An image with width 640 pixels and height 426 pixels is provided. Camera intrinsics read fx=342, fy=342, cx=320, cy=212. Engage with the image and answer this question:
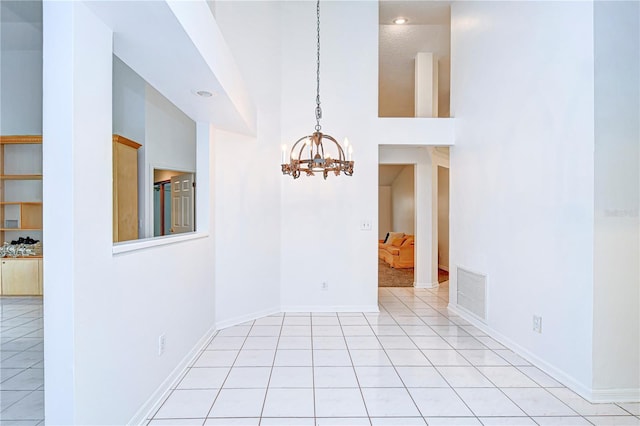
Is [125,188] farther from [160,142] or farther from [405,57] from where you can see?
[405,57]

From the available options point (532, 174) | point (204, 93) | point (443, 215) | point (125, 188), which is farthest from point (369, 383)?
point (443, 215)

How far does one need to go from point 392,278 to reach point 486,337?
3538 millimetres

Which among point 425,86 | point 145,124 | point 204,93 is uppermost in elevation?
point 425,86

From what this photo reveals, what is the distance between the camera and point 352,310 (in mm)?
4590

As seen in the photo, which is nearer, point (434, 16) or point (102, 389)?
point (102, 389)

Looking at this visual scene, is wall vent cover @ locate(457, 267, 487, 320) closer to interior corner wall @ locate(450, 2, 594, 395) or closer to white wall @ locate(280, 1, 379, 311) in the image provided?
interior corner wall @ locate(450, 2, 594, 395)

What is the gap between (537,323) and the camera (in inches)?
114

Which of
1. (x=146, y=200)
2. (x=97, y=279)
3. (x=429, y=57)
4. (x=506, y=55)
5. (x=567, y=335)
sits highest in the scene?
(x=429, y=57)

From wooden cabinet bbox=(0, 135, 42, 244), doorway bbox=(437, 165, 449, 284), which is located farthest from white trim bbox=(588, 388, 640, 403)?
wooden cabinet bbox=(0, 135, 42, 244)

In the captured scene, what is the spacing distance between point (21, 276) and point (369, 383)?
5537mm

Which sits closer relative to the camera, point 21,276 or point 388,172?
point 21,276

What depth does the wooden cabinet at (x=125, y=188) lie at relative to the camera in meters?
4.52

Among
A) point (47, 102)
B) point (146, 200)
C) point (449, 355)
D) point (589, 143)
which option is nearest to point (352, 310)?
point (449, 355)

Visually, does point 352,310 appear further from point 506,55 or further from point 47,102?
point 47,102
